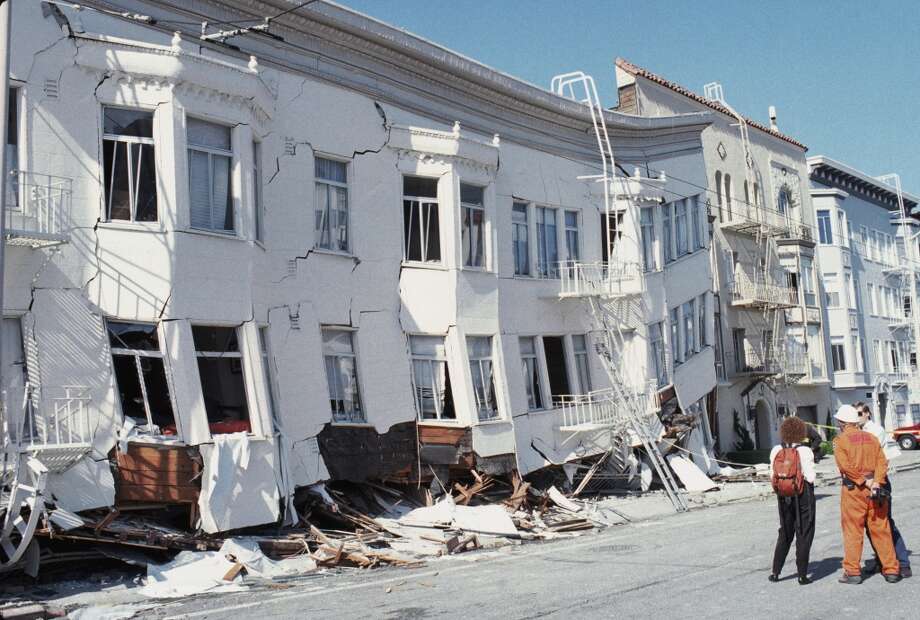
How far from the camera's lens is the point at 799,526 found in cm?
938

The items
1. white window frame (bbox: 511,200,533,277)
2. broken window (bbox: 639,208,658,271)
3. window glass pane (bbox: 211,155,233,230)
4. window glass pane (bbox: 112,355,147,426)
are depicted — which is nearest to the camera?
window glass pane (bbox: 112,355,147,426)

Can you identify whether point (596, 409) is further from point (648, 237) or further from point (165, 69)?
point (165, 69)

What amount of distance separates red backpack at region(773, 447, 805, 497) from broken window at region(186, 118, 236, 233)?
9002 mm

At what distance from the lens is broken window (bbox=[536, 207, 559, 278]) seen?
72.0ft

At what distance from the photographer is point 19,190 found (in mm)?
12805

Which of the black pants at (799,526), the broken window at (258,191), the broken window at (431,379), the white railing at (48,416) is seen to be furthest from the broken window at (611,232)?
the black pants at (799,526)

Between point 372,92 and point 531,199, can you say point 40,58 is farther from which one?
point 531,199

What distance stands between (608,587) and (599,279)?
509 inches

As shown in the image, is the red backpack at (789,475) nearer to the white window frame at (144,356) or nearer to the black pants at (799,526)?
the black pants at (799,526)

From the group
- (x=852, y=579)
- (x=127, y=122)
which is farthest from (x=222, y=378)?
(x=852, y=579)

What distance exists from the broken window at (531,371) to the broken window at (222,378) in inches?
303

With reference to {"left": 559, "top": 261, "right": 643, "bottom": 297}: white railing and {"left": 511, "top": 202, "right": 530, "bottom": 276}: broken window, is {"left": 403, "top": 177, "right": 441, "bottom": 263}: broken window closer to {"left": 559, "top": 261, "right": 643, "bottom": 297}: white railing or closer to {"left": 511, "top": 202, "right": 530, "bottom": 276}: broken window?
{"left": 511, "top": 202, "right": 530, "bottom": 276}: broken window

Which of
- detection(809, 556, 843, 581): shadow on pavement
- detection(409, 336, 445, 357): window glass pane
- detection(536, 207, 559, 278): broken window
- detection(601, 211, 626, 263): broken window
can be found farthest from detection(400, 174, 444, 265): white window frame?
detection(809, 556, 843, 581): shadow on pavement

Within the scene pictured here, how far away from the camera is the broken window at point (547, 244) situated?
21.9m
